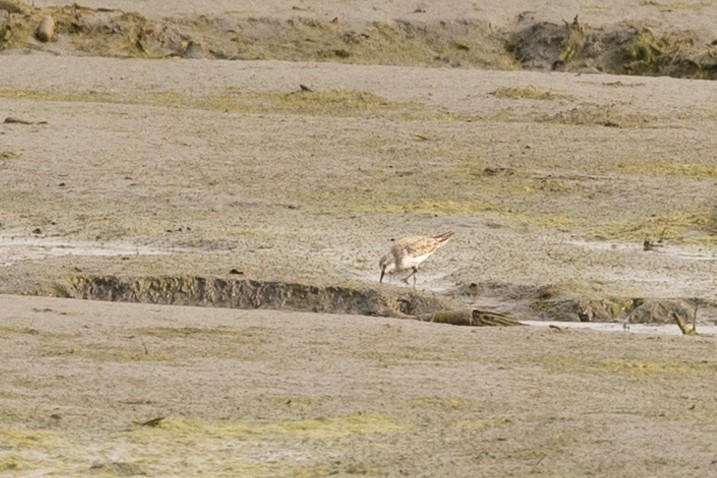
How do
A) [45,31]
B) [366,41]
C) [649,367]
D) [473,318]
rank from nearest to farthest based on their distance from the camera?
[649,367] < [473,318] < [45,31] < [366,41]

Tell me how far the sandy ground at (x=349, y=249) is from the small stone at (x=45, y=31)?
0.80m

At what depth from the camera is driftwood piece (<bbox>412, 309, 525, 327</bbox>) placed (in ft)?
26.8

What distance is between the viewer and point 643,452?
5621 mm

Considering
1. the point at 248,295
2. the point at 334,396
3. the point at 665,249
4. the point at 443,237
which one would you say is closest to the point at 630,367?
the point at 334,396

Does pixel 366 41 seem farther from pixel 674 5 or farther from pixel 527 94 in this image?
pixel 674 5

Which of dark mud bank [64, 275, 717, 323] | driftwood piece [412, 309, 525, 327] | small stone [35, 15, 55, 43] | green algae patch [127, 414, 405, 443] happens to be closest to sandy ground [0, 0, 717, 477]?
green algae patch [127, 414, 405, 443]

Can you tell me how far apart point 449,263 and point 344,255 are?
23.4 inches

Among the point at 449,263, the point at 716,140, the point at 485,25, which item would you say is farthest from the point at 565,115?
the point at 449,263

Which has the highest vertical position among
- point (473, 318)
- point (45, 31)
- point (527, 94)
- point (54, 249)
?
point (45, 31)

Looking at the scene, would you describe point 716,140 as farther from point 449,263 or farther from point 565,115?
point 449,263

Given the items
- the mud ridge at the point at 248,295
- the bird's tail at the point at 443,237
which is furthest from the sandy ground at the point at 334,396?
the bird's tail at the point at 443,237

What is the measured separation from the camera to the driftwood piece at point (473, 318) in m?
8.18

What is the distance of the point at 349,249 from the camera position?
33.2ft

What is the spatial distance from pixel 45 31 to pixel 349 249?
8.40 meters
